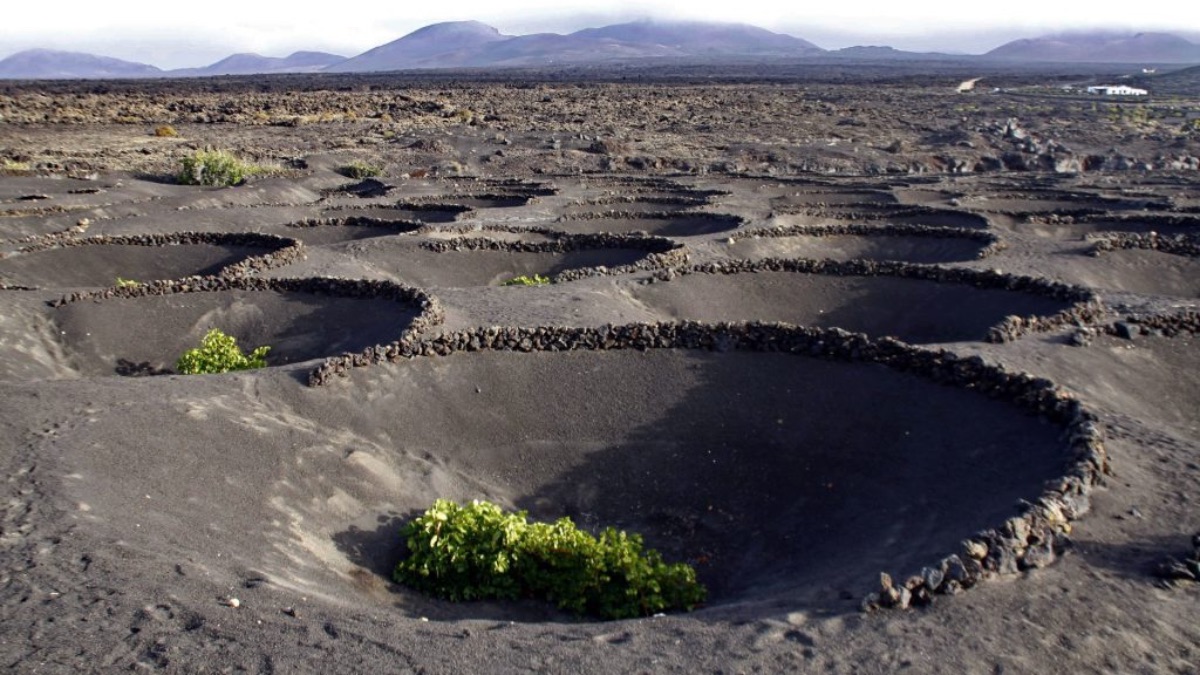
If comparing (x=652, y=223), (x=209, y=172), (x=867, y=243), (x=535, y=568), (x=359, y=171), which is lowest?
(x=535, y=568)

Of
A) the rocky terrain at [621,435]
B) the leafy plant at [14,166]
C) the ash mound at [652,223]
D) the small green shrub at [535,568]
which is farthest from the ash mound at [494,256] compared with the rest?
the leafy plant at [14,166]

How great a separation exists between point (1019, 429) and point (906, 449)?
1.26 metres

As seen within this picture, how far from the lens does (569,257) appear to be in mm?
25203

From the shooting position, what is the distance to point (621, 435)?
41.7ft

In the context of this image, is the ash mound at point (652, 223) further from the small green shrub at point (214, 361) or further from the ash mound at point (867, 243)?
the small green shrub at point (214, 361)

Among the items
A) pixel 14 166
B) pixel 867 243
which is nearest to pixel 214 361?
pixel 867 243

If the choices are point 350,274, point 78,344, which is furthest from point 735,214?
point 78,344

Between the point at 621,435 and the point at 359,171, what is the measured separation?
3977cm

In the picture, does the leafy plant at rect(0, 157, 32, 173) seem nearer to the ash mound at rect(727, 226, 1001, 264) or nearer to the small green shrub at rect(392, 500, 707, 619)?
the ash mound at rect(727, 226, 1001, 264)

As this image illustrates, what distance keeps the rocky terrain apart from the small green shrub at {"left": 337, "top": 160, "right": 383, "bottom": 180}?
17928mm

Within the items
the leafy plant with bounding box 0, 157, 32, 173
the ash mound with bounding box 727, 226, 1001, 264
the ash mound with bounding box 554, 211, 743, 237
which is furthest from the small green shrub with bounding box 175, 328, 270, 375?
the leafy plant with bounding box 0, 157, 32, 173

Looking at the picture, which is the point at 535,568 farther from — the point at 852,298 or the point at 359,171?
the point at 359,171

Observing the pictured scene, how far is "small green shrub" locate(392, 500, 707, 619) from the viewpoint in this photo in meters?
8.95

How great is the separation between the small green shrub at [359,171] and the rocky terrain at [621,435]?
1793cm
